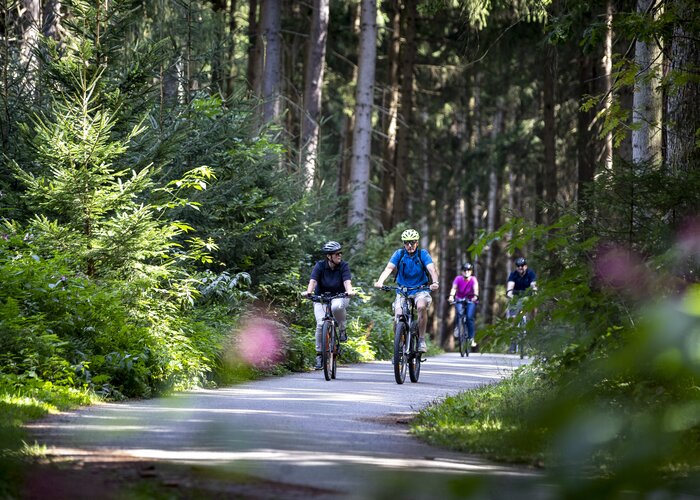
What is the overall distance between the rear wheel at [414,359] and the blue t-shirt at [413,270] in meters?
0.88

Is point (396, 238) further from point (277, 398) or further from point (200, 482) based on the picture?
point (200, 482)

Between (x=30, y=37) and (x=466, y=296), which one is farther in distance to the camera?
(x=466, y=296)

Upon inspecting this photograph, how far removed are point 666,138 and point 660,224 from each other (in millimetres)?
2945

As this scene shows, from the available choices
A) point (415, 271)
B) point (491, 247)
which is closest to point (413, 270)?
point (415, 271)

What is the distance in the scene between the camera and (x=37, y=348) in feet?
33.3

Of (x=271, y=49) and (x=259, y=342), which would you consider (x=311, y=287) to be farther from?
(x=271, y=49)

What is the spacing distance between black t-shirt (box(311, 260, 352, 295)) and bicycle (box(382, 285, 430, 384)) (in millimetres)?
783

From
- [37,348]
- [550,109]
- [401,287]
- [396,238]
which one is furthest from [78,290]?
[550,109]

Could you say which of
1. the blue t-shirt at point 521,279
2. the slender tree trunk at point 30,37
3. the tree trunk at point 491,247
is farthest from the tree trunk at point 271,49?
the tree trunk at point 491,247

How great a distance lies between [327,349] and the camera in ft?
48.0

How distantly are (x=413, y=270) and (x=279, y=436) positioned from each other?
796 cm

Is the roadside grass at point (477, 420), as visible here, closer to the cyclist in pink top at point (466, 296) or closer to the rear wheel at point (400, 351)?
the rear wheel at point (400, 351)

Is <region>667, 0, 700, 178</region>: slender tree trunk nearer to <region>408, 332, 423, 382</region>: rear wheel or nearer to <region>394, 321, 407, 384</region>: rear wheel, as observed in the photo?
<region>394, 321, 407, 384</region>: rear wheel

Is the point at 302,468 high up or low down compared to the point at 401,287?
down
